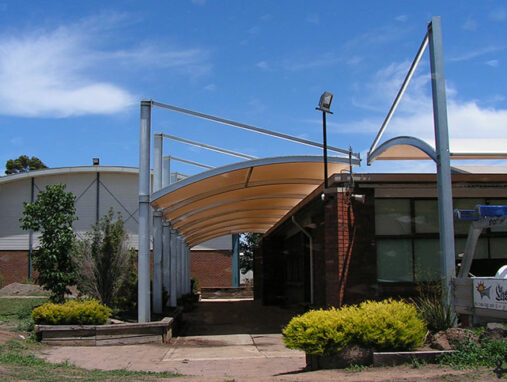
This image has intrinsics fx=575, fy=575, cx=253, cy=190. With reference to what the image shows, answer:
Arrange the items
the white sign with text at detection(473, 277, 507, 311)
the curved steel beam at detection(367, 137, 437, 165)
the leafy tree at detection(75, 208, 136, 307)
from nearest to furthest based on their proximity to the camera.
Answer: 1. the white sign with text at detection(473, 277, 507, 311)
2. the curved steel beam at detection(367, 137, 437, 165)
3. the leafy tree at detection(75, 208, 136, 307)

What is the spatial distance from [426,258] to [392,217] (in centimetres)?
→ 113

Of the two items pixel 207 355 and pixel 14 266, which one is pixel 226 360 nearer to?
pixel 207 355

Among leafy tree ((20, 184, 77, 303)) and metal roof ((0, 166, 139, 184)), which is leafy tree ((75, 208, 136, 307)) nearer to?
leafy tree ((20, 184, 77, 303))

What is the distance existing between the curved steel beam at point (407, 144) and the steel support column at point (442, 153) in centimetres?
24

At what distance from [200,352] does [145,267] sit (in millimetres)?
2958

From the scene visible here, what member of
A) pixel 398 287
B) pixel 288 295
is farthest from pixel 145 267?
pixel 288 295

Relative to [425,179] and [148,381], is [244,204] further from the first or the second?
[148,381]

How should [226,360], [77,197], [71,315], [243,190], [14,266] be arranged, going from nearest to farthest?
[226,360], [71,315], [243,190], [77,197], [14,266]

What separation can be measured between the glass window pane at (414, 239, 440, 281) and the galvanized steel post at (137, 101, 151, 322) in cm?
616

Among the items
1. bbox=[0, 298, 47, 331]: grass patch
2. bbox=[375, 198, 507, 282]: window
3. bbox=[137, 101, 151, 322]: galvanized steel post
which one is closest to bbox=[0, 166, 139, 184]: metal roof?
bbox=[0, 298, 47, 331]: grass patch

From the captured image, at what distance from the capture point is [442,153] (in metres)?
10.1

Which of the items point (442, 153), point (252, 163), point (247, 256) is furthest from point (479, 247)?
point (247, 256)

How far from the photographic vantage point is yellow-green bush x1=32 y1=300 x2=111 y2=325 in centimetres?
1305

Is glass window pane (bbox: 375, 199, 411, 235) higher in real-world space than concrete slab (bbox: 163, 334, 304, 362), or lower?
higher
